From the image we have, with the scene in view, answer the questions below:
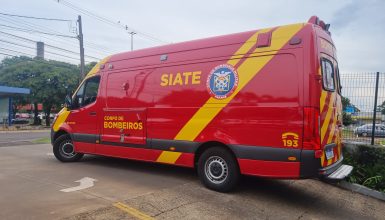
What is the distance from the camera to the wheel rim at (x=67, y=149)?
927 cm

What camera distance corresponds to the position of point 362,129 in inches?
335

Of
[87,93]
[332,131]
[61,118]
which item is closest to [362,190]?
[332,131]

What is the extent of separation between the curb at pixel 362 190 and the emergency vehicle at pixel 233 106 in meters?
0.91

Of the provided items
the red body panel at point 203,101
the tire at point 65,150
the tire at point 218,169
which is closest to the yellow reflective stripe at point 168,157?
the red body panel at point 203,101

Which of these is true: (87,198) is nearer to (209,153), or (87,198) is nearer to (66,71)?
(209,153)

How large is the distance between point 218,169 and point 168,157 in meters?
1.21

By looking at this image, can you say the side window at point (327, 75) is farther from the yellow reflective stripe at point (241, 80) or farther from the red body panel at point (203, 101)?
the yellow reflective stripe at point (241, 80)

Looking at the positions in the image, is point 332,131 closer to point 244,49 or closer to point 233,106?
point 233,106

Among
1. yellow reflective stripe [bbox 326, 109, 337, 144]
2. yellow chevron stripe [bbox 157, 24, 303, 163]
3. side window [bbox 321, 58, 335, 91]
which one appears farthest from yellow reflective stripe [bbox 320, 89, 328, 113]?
yellow chevron stripe [bbox 157, 24, 303, 163]

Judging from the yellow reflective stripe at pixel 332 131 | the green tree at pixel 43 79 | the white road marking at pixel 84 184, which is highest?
the green tree at pixel 43 79

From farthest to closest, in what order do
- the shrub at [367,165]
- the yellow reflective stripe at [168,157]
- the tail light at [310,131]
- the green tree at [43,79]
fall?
the green tree at [43,79], the shrub at [367,165], the yellow reflective stripe at [168,157], the tail light at [310,131]

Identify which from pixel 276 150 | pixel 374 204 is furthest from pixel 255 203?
pixel 374 204

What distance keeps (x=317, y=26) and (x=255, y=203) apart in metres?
3.09

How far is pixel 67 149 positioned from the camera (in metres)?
9.31
